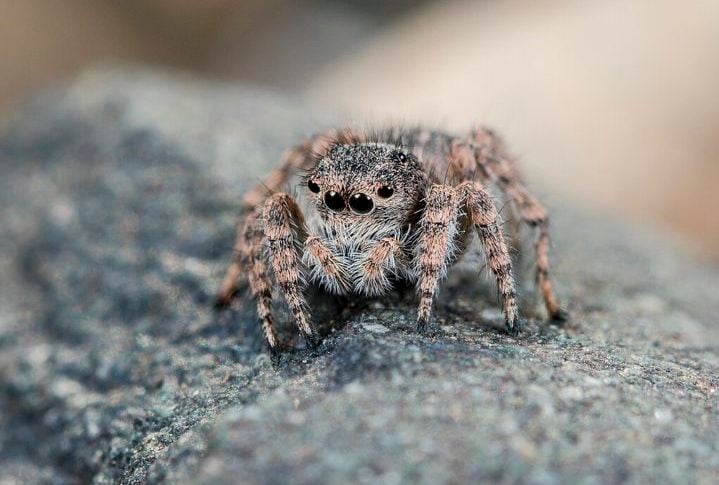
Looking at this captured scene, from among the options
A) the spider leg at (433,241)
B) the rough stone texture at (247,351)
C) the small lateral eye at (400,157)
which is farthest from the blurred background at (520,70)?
the spider leg at (433,241)

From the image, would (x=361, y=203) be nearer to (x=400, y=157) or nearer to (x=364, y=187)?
(x=364, y=187)

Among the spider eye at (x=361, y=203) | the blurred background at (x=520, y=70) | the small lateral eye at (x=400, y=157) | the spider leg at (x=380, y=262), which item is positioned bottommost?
the spider leg at (x=380, y=262)

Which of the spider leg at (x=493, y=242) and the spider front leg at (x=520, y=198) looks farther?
the spider front leg at (x=520, y=198)

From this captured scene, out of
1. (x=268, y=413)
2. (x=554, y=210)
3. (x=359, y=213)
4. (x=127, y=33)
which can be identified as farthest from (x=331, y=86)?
(x=268, y=413)

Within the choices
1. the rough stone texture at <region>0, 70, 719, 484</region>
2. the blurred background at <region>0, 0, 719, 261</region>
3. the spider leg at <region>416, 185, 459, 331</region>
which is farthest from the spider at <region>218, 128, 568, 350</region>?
the blurred background at <region>0, 0, 719, 261</region>

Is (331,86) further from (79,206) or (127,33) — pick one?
(79,206)

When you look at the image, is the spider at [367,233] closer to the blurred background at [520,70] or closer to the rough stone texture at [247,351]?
the rough stone texture at [247,351]
